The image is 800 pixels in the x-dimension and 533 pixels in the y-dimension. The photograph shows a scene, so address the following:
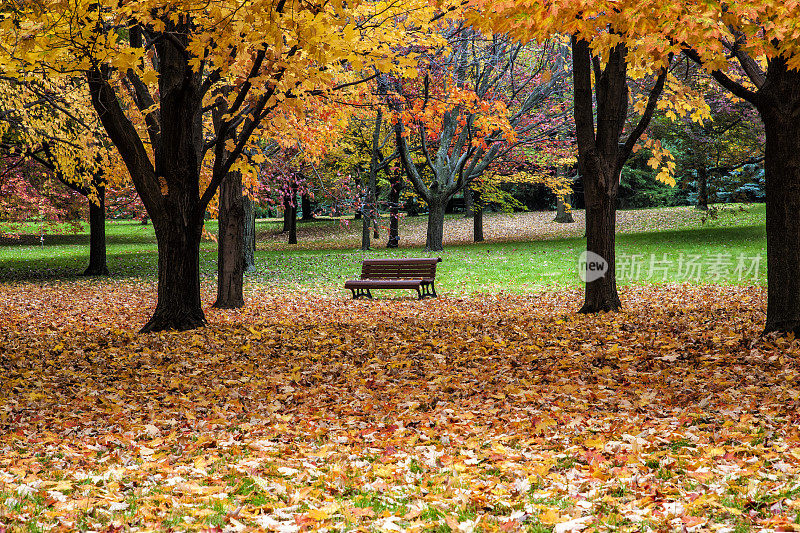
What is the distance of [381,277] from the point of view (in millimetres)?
15109

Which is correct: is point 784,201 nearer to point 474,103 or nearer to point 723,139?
point 474,103

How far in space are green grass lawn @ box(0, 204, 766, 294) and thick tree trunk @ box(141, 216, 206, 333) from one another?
726 cm

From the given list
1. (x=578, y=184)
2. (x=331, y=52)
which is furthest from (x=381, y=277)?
(x=578, y=184)

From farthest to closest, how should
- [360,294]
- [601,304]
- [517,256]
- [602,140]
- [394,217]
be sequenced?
[394,217] < [517,256] < [360,294] < [601,304] < [602,140]

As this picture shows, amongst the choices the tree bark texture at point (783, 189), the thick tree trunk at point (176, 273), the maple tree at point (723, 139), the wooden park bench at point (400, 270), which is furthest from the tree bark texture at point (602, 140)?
the maple tree at point (723, 139)

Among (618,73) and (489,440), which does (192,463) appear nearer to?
(489,440)

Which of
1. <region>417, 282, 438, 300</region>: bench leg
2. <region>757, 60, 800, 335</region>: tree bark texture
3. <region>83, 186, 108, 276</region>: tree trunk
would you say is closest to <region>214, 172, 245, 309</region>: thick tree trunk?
<region>417, 282, 438, 300</region>: bench leg

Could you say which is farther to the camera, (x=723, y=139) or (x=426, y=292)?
(x=723, y=139)

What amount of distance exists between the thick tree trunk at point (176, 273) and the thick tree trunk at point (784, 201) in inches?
297

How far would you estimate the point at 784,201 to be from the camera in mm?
7320

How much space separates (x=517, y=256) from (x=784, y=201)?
14984mm

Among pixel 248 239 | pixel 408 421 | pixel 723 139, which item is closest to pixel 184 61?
pixel 408 421

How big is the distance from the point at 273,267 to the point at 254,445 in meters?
18.3

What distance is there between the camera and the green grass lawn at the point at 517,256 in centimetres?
1705
